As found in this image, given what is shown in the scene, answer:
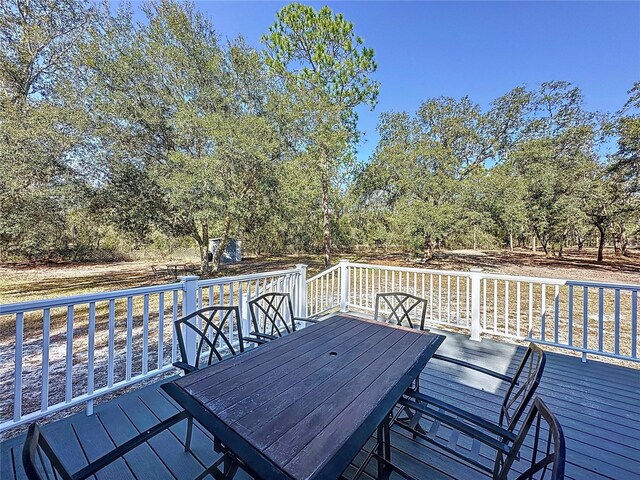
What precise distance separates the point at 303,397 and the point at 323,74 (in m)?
12.3

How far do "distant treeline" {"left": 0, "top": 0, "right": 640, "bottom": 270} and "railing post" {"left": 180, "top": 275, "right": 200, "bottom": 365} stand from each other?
547 centimetres

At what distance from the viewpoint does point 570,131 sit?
12.7m

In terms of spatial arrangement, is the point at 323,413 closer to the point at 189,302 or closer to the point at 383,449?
the point at 383,449

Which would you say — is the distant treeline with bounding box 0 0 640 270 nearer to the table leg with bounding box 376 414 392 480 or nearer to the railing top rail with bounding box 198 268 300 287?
the railing top rail with bounding box 198 268 300 287

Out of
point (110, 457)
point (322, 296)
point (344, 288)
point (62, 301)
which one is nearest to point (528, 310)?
point (344, 288)

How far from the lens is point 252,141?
794 centimetres

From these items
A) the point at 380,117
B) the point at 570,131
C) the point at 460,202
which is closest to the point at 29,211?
the point at 380,117

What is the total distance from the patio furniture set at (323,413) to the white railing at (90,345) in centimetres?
65

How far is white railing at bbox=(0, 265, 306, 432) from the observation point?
75.2 inches

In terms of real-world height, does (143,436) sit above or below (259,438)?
below

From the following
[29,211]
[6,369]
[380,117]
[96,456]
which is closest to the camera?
[96,456]

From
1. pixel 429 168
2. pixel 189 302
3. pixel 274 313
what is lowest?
pixel 274 313

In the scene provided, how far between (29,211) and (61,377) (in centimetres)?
679

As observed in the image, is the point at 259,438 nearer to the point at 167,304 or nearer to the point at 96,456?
the point at 96,456
